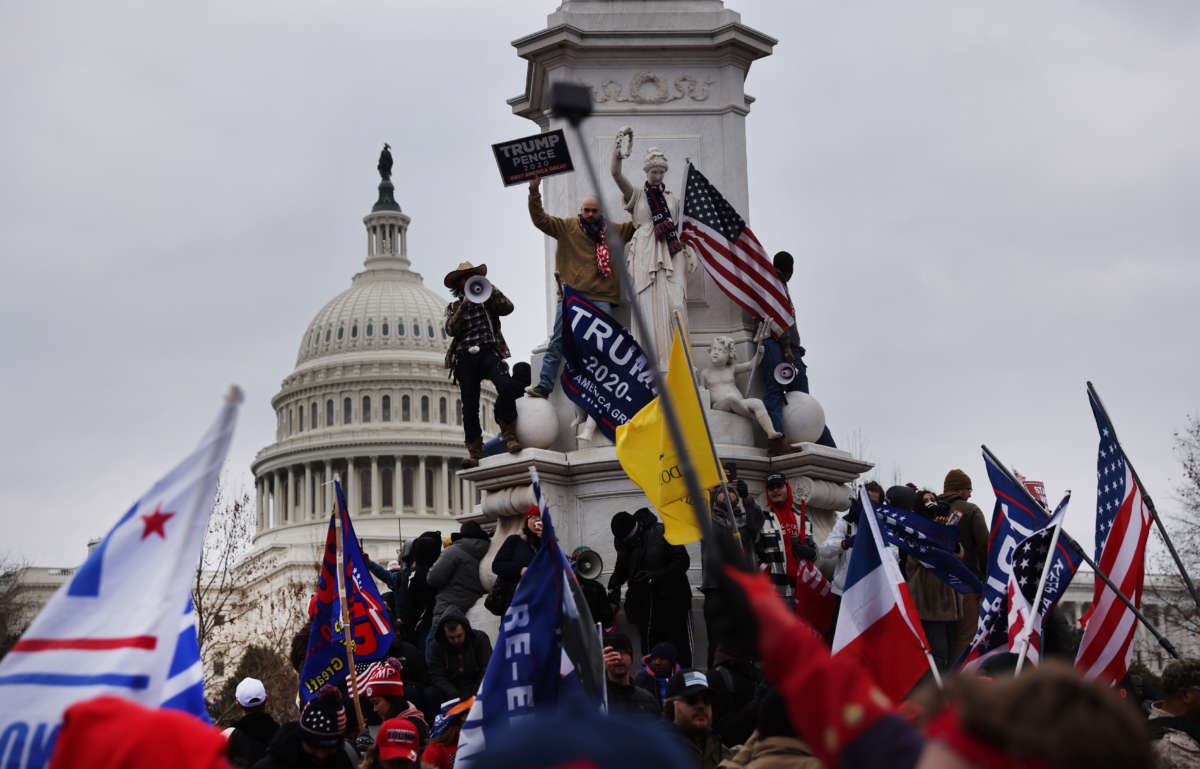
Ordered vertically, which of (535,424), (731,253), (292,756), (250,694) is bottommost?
(292,756)

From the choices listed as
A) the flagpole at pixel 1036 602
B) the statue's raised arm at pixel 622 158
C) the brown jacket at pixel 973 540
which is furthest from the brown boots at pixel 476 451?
the flagpole at pixel 1036 602

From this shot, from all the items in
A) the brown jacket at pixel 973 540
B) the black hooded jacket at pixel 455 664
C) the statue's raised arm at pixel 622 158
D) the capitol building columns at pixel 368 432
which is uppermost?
the capitol building columns at pixel 368 432

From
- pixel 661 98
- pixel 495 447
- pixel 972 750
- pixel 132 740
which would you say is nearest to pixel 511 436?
pixel 495 447

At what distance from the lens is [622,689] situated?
937 centimetres

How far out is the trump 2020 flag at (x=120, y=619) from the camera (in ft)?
13.3

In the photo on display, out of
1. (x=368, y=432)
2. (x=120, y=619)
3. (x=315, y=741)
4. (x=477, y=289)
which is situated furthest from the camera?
(x=368, y=432)

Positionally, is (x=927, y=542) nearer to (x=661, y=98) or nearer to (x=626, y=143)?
(x=626, y=143)

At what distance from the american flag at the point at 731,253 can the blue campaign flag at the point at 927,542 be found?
17.2ft

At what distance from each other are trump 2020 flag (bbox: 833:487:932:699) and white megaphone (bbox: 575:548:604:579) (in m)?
6.09

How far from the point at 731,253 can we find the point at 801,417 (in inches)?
68.2

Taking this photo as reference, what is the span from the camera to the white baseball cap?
32.1 ft

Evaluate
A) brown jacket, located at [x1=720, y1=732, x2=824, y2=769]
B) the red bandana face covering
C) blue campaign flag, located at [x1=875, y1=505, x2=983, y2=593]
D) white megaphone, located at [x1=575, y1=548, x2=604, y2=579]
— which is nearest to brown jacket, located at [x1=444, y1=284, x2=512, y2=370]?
white megaphone, located at [x1=575, y1=548, x2=604, y2=579]

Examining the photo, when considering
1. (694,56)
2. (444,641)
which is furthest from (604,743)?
(694,56)

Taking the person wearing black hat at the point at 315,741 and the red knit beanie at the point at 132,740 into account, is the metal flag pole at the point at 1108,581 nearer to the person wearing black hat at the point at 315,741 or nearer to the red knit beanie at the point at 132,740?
the person wearing black hat at the point at 315,741
